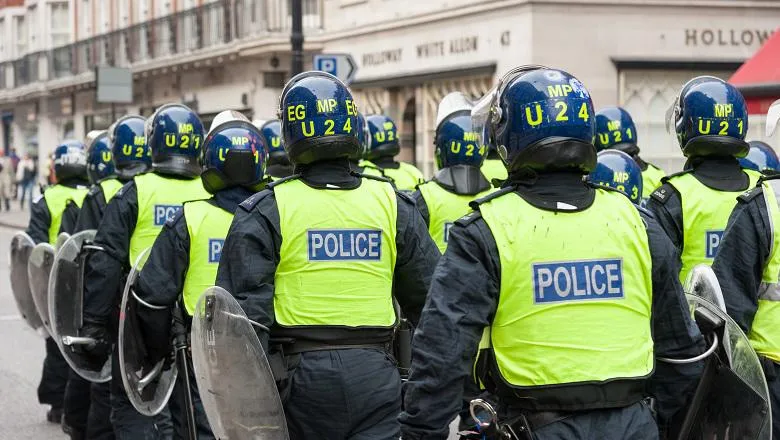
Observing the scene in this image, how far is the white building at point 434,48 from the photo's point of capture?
1944 cm

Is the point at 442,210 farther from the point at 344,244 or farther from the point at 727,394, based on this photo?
the point at 727,394

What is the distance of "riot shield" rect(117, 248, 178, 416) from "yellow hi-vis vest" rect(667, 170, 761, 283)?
2261 mm

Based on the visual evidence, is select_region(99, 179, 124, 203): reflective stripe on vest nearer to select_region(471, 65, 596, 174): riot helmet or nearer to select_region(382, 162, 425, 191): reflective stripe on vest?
select_region(382, 162, 425, 191): reflective stripe on vest

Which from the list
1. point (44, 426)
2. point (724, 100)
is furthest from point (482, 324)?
point (44, 426)

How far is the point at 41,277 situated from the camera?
826 centimetres

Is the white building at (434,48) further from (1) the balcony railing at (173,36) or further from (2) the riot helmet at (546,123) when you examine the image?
(2) the riot helmet at (546,123)

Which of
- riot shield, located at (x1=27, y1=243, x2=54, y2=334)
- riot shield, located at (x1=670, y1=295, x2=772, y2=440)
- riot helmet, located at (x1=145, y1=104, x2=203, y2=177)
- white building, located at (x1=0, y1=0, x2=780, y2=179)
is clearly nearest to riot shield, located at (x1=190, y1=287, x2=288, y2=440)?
riot shield, located at (x1=670, y1=295, x2=772, y2=440)

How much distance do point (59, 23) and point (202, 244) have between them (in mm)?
45540

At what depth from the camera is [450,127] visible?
791 centimetres

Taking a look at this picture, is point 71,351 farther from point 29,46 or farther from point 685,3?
point 29,46

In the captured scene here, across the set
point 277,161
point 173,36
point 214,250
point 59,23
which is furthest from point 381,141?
point 59,23

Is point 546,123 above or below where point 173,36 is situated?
below

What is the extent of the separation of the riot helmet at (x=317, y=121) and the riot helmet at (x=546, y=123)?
3.50ft

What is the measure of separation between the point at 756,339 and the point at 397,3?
62.9 feet
